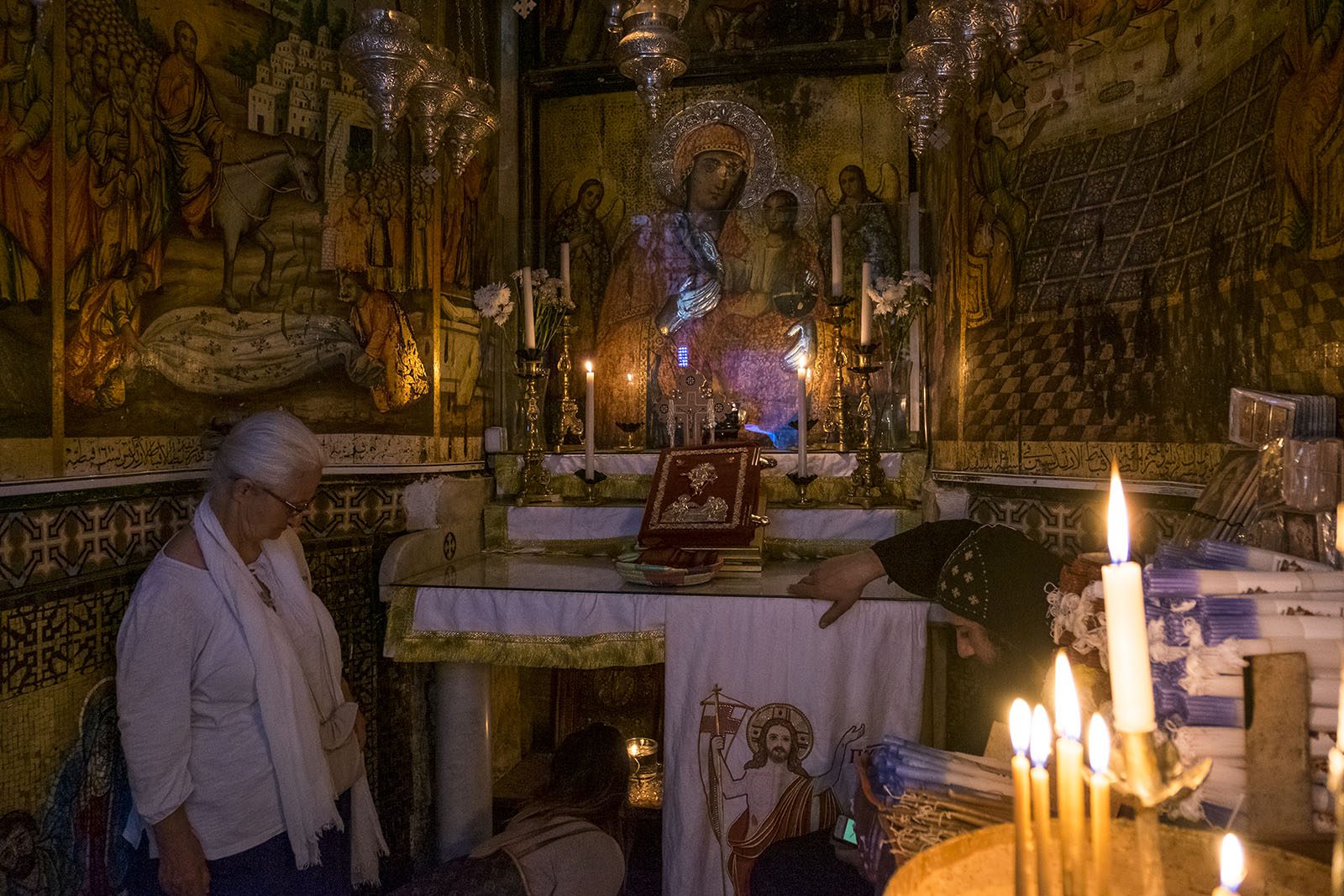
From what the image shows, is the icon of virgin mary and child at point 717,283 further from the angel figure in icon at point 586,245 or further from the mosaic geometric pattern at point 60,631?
the mosaic geometric pattern at point 60,631

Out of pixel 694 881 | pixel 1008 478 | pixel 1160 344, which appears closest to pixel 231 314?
pixel 694 881

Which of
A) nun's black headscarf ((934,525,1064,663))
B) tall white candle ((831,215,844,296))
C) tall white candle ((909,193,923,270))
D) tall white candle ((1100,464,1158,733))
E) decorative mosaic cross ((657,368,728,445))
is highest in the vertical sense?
tall white candle ((909,193,923,270))

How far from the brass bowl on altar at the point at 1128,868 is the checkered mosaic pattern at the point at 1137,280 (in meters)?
1.72

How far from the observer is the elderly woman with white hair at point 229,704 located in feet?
7.12

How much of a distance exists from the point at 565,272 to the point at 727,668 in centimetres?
251

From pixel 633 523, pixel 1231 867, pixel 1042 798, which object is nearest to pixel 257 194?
pixel 633 523

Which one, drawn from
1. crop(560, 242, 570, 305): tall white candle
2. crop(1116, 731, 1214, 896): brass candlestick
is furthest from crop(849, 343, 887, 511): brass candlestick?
crop(1116, 731, 1214, 896): brass candlestick

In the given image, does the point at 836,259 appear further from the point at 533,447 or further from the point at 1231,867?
the point at 1231,867

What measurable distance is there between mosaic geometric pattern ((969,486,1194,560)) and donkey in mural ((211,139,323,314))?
3.34 m

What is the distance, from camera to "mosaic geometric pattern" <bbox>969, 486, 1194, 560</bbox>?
8.89 ft

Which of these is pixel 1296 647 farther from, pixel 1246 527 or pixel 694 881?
pixel 694 881

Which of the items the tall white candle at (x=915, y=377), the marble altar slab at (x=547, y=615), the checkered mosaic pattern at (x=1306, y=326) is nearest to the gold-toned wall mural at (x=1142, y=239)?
the checkered mosaic pattern at (x=1306, y=326)

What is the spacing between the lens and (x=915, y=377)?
14.9 feet

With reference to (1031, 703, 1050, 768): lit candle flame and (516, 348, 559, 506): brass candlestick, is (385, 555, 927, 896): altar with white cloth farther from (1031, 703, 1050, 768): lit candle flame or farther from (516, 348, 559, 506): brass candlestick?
(1031, 703, 1050, 768): lit candle flame
